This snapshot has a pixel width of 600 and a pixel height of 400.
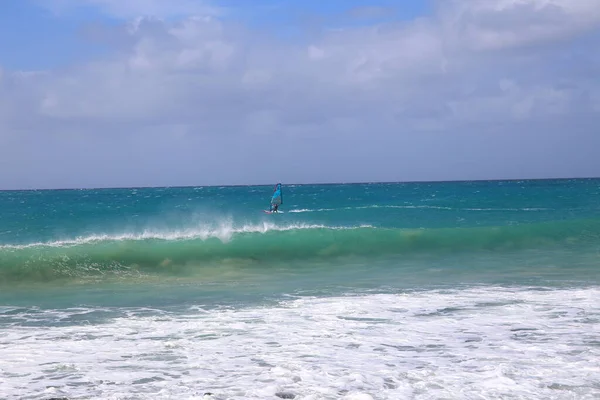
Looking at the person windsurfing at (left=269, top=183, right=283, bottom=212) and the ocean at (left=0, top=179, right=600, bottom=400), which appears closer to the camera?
the ocean at (left=0, top=179, right=600, bottom=400)

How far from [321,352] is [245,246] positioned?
16.5m

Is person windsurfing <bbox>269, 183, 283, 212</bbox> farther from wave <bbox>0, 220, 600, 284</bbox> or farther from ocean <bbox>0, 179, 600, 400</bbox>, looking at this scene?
ocean <bbox>0, 179, 600, 400</bbox>

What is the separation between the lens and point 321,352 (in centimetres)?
778

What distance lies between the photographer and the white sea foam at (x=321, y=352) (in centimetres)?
630

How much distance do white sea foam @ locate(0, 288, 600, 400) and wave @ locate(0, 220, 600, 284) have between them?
8231 mm

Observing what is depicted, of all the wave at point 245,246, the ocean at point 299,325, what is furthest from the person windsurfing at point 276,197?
the ocean at point 299,325

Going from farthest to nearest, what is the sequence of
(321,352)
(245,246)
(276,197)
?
(276,197) < (245,246) < (321,352)

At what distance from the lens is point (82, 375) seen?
6.90 metres

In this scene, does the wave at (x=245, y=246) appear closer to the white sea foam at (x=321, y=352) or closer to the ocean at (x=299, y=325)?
the ocean at (x=299, y=325)

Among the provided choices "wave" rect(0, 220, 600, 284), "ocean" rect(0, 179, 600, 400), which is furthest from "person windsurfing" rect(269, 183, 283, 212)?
"ocean" rect(0, 179, 600, 400)

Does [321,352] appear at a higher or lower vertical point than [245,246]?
higher

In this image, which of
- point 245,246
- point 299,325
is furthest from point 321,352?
point 245,246

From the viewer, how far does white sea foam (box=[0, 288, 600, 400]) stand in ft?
20.7

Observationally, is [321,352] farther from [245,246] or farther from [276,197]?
[276,197]
